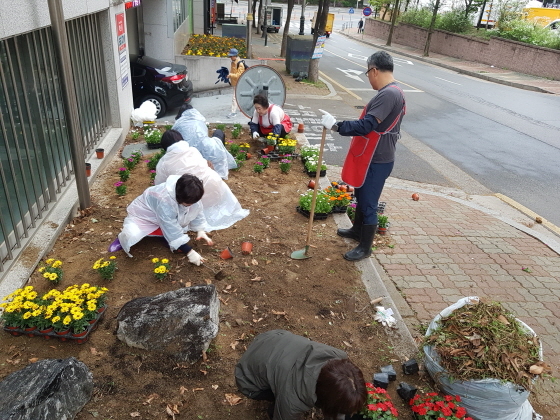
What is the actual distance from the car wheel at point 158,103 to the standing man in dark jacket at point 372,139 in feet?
22.7

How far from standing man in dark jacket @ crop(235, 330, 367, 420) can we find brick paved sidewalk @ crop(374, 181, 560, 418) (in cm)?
192

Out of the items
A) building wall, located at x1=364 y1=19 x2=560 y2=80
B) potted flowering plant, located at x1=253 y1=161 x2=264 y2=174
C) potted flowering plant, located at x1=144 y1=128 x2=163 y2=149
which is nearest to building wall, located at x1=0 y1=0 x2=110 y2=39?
potted flowering plant, located at x1=144 y1=128 x2=163 y2=149

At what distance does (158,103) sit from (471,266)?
27.1ft

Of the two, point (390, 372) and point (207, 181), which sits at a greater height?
point (207, 181)

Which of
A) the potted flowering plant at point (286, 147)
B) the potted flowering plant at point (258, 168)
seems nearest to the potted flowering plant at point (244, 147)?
the potted flowering plant at point (286, 147)

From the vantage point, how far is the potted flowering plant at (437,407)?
9.54 ft

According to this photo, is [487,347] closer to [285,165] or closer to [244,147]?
[285,165]

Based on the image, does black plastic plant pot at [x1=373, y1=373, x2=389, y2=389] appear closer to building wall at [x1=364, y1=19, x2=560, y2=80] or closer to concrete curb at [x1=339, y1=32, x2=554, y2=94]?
concrete curb at [x1=339, y1=32, x2=554, y2=94]

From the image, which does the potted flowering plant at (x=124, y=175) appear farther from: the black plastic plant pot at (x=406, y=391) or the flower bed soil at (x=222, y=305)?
the black plastic plant pot at (x=406, y=391)

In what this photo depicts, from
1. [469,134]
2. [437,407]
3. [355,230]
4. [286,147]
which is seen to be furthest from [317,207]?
[469,134]

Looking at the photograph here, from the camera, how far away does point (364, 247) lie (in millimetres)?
5039

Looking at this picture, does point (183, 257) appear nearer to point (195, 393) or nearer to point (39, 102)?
point (195, 393)

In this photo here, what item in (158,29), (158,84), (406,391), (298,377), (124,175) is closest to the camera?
(298,377)

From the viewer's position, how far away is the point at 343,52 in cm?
2861
